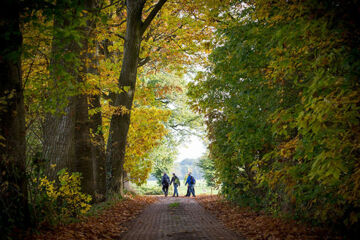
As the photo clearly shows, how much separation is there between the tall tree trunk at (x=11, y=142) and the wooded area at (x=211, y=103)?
2cm

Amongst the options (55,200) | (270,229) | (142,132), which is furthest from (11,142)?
(142,132)

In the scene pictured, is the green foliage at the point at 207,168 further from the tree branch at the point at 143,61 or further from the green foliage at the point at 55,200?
the green foliage at the point at 55,200

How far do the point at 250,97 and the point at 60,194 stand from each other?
18.1 ft

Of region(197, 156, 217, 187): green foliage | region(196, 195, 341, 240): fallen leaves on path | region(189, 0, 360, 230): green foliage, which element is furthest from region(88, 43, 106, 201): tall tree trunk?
region(197, 156, 217, 187): green foliage

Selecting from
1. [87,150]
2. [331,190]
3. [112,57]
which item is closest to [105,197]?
[87,150]

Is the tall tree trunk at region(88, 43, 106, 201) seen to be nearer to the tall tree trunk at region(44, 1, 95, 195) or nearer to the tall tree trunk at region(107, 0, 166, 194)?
the tall tree trunk at region(107, 0, 166, 194)

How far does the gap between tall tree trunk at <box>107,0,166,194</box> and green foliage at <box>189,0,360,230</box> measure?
117 inches

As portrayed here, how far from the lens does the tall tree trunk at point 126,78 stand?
11914mm

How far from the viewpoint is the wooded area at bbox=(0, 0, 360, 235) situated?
403cm

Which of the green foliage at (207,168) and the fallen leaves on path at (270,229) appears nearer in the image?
the fallen leaves on path at (270,229)

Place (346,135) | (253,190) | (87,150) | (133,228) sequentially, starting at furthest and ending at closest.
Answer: (253,190) < (87,150) < (133,228) < (346,135)

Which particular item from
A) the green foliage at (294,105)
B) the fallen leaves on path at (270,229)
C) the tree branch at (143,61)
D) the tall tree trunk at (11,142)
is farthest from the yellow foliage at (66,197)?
the tree branch at (143,61)

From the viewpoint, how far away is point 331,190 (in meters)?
5.54

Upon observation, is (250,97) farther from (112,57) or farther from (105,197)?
(112,57)
